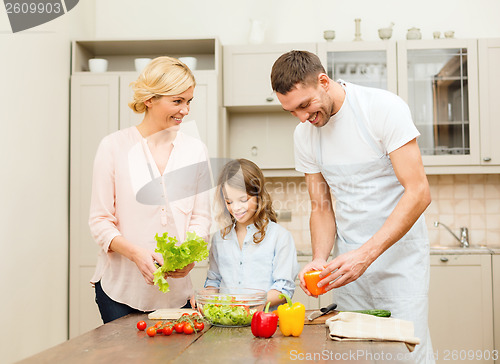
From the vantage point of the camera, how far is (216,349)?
54.3 inches

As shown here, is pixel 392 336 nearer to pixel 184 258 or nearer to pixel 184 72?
pixel 184 258

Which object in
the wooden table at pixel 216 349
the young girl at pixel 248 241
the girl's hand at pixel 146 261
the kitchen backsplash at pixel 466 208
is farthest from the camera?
the kitchen backsplash at pixel 466 208

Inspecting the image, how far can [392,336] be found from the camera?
1450 millimetres

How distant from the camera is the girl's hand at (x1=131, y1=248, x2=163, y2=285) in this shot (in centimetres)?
182

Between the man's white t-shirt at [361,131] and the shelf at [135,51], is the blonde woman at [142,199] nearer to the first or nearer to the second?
the man's white t-shirt at [361,131]

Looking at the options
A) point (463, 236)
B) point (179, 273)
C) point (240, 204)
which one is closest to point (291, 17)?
point (463, 236)

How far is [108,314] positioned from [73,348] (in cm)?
Result: 56

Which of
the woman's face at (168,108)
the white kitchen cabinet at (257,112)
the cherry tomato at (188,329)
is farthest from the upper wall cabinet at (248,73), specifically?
the cherry tomato at (188,329)

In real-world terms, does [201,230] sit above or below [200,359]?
above

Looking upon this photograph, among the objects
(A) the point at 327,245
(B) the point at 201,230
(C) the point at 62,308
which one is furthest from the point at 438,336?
(C) the point at 62,308

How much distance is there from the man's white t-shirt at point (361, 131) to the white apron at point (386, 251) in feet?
0.06

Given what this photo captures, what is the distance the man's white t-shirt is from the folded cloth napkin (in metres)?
0.60

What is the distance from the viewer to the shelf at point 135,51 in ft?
12.2

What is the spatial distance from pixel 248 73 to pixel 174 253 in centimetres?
228
